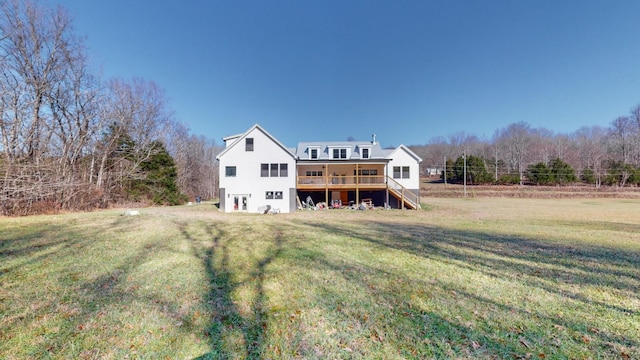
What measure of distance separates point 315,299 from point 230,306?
1.51m

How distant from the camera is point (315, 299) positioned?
14.4 ft

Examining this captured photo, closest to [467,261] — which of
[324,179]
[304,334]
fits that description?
[304,334]

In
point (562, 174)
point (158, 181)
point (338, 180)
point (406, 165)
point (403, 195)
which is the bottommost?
point (403, 195)

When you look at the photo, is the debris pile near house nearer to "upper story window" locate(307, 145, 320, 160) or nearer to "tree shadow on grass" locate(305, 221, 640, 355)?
"upper story window" locate(307, 145, 320, 160)

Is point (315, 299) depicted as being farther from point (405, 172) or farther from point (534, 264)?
point (405, 172)

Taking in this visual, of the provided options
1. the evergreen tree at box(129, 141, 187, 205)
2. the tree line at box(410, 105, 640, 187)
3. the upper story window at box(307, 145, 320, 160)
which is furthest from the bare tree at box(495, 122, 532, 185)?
the evergreen tree at box(129, 141, 187, 205)

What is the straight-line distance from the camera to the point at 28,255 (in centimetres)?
670

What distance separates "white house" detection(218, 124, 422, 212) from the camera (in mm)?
20344

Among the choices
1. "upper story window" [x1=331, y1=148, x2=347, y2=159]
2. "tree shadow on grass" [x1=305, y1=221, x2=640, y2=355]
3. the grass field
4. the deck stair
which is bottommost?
"tree shadow on grass" [x1=305, y1=221, x2=640, y2=355]

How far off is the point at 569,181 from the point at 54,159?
68801mm

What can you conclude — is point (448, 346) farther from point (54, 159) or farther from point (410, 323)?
point (54, 159)

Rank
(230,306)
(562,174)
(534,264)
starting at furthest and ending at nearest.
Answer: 1. (562,174)
2. (534,264)
3. (230,306)

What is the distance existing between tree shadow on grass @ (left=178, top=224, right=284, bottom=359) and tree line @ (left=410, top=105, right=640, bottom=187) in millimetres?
43301

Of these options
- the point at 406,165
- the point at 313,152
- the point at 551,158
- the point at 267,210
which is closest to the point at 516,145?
the point at 551,158
